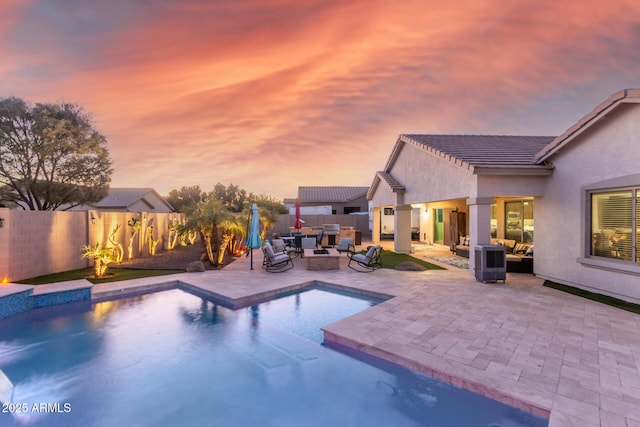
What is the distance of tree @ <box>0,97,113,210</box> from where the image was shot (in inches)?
626

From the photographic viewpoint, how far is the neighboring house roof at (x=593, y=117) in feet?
22.9

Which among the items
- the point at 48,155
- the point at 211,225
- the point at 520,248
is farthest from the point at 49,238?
the point at 520,248

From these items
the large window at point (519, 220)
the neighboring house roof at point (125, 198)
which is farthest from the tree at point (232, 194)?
the large window at point (519, 220)

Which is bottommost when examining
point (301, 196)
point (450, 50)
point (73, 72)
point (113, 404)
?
point (113, 404)

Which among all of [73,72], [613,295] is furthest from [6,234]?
[613,295]

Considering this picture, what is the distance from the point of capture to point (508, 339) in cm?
Answer: 531

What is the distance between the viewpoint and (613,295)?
7.79 metres

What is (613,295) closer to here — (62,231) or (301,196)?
(62,231)

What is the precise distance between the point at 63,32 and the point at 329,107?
36.0 feet

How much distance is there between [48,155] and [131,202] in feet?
50.8

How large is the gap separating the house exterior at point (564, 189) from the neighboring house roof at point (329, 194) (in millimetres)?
21345

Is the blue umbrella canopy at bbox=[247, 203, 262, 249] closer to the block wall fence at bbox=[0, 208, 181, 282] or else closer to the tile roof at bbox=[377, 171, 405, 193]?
the block wall fence at bbox=[0, 208, 181, 282]

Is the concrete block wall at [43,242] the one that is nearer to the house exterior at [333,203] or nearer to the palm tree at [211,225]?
the palm tree at [211,225]

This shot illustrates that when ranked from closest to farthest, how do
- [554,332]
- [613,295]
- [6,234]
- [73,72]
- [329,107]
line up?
[554,332], [613,295], [6,234], [73,72], [329,107]
